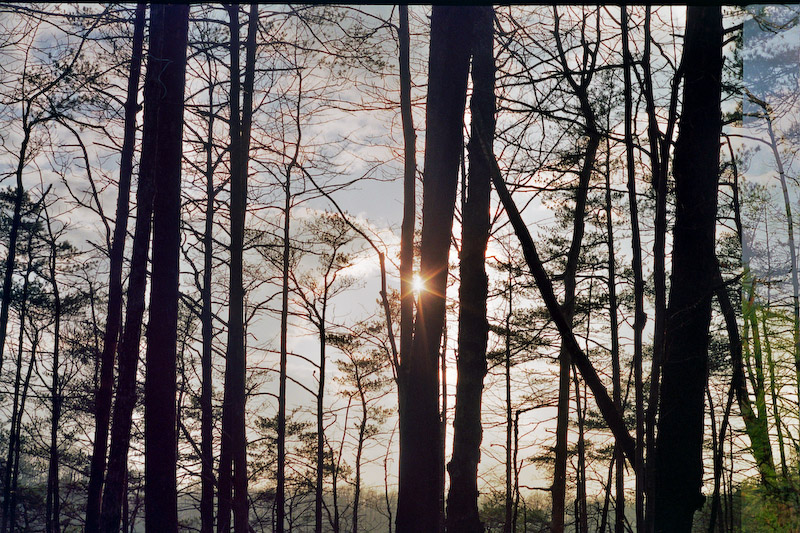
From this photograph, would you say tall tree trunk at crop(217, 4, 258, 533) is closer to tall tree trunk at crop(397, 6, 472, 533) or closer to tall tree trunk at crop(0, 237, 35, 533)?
tall tree trunk at crop(397, 6, 472, 533)

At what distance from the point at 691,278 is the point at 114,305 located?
365 inches

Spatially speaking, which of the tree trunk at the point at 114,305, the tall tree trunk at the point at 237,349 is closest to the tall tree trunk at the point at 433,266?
the tree trunk at the point at 114,305

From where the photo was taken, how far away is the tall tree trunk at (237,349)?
953cm

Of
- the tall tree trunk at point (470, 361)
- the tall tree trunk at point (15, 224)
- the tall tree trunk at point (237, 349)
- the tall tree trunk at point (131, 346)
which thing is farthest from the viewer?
the tall tree trunk at point (15, 224)

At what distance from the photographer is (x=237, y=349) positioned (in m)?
9.70

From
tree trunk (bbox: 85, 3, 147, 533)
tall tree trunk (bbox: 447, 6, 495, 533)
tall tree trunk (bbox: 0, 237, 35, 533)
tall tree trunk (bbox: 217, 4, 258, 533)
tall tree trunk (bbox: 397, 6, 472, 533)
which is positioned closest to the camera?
tall tree trunk (bbox: 397, 6, 472, 533)

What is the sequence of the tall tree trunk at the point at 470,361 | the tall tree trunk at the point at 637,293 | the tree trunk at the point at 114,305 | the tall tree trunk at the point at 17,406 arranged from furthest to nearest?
1. the tall tree trunk at the point at 17,406
2. the tree trunk at the point at 114,305
3. the tall tree trunk at the point at 470,361
4. the tall tree trunk at the point at 637,293

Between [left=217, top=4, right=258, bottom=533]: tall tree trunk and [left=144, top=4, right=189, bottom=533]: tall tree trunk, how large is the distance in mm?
2861

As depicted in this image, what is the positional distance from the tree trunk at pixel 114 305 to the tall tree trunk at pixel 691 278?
23.0 ft

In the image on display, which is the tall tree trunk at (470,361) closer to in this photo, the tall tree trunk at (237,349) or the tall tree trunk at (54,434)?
the tall tree trunk at (237,349)

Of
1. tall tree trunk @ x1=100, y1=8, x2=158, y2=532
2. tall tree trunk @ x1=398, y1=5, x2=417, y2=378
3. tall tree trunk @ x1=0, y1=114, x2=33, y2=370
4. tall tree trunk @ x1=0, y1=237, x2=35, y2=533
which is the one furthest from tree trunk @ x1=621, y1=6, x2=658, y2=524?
tall tree trunk @ x1=0, y1=237, x2=35, y2=533

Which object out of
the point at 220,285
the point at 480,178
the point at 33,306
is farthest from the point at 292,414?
the point at 480,178

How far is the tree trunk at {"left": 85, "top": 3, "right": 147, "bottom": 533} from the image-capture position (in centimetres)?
874

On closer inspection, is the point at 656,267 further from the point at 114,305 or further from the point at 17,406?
the point at 17,406
